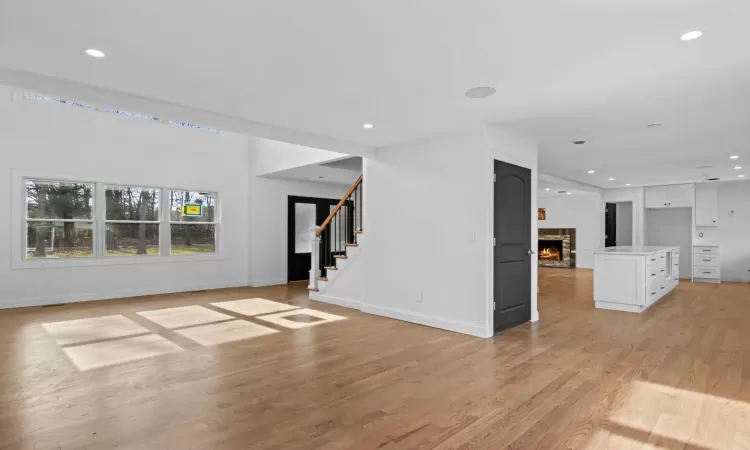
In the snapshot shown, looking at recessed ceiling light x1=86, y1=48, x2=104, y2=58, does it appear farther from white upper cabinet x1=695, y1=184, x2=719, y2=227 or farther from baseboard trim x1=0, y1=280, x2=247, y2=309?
white upper cabinet x1=695, y1=184, x2=719, y2=227

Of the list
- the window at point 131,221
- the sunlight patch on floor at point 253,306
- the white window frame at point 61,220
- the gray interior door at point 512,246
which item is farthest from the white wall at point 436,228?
the white window frame at point 61,220

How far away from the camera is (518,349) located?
4133 mm

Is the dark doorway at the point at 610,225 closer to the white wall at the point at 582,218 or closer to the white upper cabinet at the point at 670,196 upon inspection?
the white wall at the point at 582,218

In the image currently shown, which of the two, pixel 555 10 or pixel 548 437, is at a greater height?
pixel 555 10

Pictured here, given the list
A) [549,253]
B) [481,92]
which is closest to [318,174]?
[481,92]

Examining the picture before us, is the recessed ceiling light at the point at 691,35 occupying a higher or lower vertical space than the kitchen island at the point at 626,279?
higher

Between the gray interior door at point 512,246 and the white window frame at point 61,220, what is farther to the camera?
the white window frame at point 61,220

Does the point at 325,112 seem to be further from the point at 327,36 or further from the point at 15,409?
the point at 15,409

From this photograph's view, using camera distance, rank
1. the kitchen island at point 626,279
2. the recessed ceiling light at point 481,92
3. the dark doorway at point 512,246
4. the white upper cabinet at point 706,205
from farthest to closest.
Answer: the white upper cabinet at point 706,205 → the kitchen island at point 626,279 → the dark doorway at point 512,246 → the recessed ceiling light at point 481,92

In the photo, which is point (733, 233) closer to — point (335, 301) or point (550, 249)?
point (550, 249)

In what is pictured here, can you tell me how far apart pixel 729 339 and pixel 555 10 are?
4368mm

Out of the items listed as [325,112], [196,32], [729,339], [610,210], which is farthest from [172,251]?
[610,210]

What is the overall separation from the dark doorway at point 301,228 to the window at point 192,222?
1.66m

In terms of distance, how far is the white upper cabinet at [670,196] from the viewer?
9.98 metres
